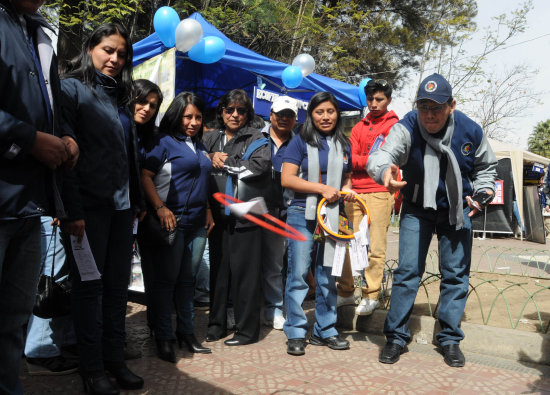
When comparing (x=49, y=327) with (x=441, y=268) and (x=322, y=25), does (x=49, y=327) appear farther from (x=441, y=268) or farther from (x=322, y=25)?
(x=322, y=25)

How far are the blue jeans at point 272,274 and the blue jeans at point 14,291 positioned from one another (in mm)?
2525

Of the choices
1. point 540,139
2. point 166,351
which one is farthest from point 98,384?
point 540,139

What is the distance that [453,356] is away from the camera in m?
3.59

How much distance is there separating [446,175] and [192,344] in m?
2.38

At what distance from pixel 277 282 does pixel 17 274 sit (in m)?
2.98

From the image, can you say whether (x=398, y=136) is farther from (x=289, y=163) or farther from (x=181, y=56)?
(x=181, y=56)

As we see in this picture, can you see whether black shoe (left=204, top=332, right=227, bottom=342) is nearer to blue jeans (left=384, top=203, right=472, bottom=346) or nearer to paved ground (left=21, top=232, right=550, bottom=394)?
paved ground (left=21, top=232, right=550, bottom=394)

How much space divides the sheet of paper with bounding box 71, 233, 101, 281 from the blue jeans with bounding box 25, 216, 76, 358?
1.87 feet

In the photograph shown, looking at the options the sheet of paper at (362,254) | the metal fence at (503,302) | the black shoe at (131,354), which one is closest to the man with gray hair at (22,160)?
the black shoe at (131,354)

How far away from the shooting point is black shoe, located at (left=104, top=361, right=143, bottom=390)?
3.02 m

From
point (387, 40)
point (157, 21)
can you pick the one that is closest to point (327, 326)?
point (157, 21)

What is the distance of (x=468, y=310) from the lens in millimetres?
4754

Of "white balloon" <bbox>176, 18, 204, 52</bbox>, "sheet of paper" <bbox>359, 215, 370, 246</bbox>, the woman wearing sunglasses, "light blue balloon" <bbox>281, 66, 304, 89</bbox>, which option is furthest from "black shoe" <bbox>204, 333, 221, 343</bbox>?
"light blue balloon" <bbox>281, 66, 304, 89</bbox>

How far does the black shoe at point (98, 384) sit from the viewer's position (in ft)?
9.16
